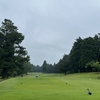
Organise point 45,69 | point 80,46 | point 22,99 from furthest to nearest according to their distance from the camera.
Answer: point 45,69, point 80,46, point 22,99

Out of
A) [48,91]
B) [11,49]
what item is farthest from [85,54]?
[48,91]

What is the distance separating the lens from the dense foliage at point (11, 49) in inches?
2371

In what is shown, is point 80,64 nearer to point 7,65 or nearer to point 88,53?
point 88,53

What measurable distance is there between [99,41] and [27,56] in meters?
34.8

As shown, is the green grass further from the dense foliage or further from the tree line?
the tree line

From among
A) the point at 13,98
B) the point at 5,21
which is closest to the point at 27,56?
the point at 5,21

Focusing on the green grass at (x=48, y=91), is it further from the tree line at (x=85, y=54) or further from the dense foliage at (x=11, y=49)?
the tree line at (x=85, y=54)

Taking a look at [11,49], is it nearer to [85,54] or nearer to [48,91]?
[85,54]

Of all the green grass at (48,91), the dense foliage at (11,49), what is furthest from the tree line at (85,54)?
the green grass at (48,91)

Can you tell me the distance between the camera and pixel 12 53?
6178cm

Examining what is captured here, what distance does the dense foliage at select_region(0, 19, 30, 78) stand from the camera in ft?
198

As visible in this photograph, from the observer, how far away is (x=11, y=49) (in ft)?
201

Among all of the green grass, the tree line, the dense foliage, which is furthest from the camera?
the tree line

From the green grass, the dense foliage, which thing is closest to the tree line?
the dense foliage
